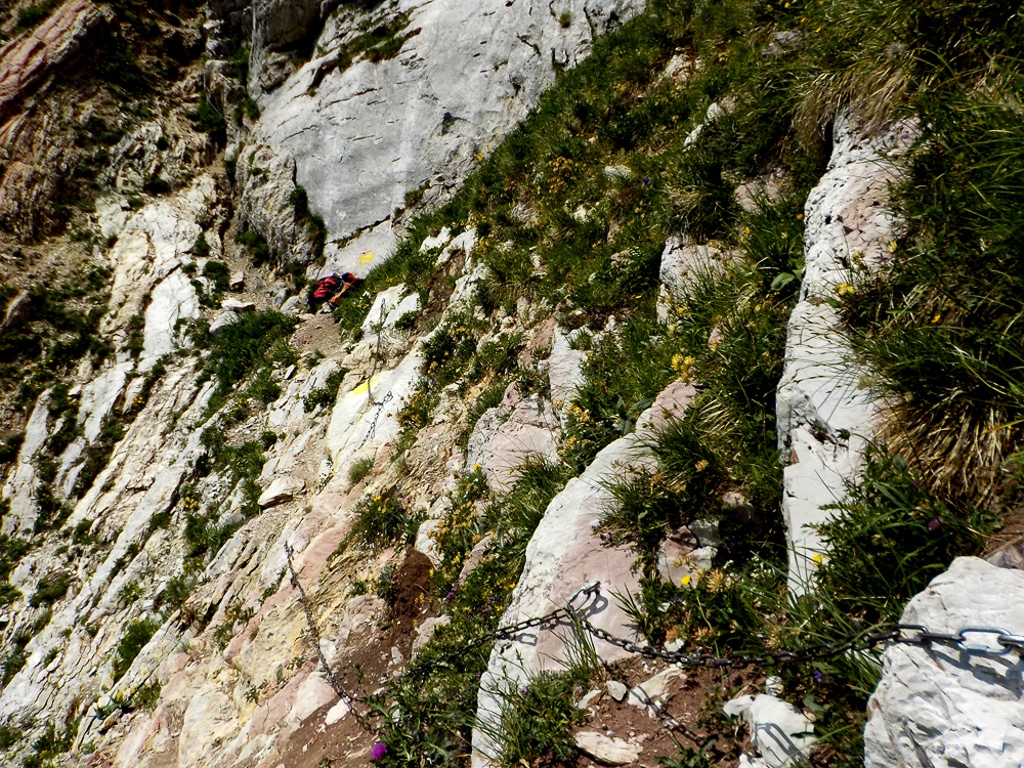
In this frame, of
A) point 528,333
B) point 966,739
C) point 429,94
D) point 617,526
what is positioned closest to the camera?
point 966,739

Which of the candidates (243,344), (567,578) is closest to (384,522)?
(567,578)

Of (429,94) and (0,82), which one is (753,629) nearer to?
(429,94)

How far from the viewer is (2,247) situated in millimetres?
15148

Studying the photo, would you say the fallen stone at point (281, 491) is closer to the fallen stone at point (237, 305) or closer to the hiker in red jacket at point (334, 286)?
the hiker in red jacket at point (334, 286)

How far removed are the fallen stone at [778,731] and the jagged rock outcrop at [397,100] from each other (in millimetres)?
12257


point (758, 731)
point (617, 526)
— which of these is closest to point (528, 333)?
point (617, 526)

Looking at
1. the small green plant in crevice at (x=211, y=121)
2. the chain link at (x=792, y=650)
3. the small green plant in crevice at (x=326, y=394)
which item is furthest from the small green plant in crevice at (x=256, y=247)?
the chain link at (x=792, y=650)

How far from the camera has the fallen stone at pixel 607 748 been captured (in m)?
2.95

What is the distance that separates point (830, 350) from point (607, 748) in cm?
249

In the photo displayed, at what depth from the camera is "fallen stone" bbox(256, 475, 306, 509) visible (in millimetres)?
8898

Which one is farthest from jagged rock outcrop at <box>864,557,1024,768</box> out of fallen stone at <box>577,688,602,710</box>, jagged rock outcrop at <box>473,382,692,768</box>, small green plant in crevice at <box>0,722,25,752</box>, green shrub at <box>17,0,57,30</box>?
green shrub at <box>17,0,57,30</box>

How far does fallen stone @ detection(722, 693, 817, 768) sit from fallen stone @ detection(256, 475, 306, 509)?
763 centimetres

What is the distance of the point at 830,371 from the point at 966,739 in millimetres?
1948

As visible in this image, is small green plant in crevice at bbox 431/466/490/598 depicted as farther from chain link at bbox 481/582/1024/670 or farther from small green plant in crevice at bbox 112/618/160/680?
small green plant in crevice at bbox 112/618/160/680
